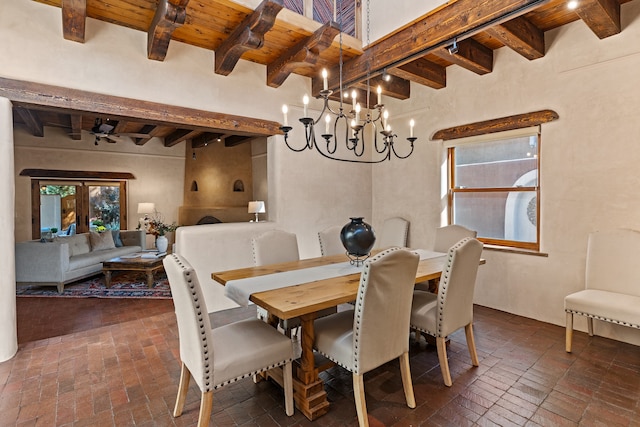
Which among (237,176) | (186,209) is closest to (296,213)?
(237,176)

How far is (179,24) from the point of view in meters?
2.77

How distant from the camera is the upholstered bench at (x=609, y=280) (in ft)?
8.49

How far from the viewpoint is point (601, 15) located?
2617 millimetres

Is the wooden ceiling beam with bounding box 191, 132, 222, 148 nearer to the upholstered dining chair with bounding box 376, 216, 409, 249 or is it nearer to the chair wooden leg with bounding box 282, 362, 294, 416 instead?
the upholstered dining chair with bounding box 376, 216, 409, 249

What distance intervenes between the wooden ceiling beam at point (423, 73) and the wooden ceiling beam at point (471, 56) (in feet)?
1.05

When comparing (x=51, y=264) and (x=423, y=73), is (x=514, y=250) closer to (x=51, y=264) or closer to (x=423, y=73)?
(x=423, y=73)

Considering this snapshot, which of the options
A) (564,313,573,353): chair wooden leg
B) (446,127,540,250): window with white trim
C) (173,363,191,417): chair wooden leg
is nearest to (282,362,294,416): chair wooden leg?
(173,363,191,417): chair wooden leg

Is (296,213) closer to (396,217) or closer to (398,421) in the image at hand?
(396,217)

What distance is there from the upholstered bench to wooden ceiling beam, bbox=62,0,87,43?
182 inches

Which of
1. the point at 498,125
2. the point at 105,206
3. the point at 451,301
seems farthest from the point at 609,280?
the point at 105,206

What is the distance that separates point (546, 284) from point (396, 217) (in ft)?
6.64

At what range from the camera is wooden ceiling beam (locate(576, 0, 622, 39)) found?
2514 mm

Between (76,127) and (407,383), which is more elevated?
(76,127)

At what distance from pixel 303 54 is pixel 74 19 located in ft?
6.47
